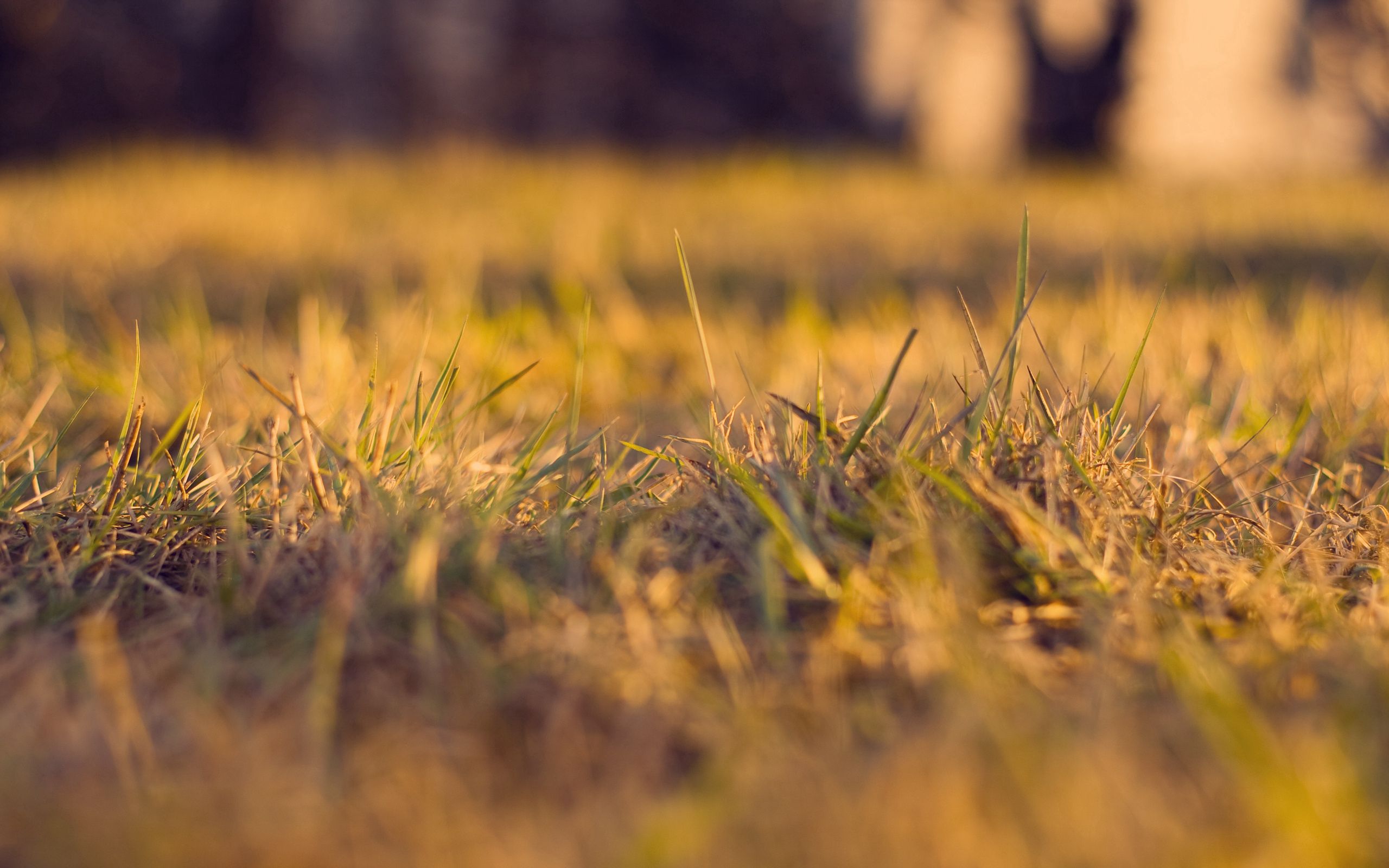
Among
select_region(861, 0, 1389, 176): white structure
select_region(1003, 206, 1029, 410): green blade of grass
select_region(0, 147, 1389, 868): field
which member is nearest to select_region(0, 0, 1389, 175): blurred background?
select_region(861, 0, 1389, 176): white structure

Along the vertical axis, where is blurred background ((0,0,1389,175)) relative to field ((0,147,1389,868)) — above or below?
above

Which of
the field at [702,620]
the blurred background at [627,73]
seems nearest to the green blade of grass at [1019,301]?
the field at [702,620]

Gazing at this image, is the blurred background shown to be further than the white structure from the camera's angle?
No

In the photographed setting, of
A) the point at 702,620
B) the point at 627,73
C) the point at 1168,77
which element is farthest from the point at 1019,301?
the point at 1168,77

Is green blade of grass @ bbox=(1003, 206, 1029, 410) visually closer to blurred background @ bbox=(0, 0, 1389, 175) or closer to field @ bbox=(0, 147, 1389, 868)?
field @ bbox=(0, 147, 1389, 868)

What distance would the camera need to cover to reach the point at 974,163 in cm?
547

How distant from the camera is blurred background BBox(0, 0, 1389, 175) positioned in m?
5.03

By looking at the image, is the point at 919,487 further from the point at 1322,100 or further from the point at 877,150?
the point at 1322,100

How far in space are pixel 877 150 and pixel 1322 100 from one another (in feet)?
11.1

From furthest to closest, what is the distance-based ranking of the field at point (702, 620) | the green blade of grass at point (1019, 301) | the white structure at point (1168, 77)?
the white structure at point (1168, 77) → the green blade of grass at point (1019, 301) → the field at point (702, 620)

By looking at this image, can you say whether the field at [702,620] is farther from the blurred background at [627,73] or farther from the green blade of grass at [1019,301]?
the blurred background at [627,73]

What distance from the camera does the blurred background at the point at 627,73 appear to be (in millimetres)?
5031

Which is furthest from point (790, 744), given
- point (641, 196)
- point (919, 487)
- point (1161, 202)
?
point (1161, 202)

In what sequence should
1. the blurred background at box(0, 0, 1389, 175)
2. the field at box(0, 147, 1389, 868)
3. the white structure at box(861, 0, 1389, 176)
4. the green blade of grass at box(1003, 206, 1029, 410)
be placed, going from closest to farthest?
1. the field at box(0, 147, 1389, 868)
2. the green blade of grass at box(1003, 206, 1029, 410)
3. the blurred background at box(0, 0, 1389, 175)
4. the white structure at box(861, 0, 1389, 176)
